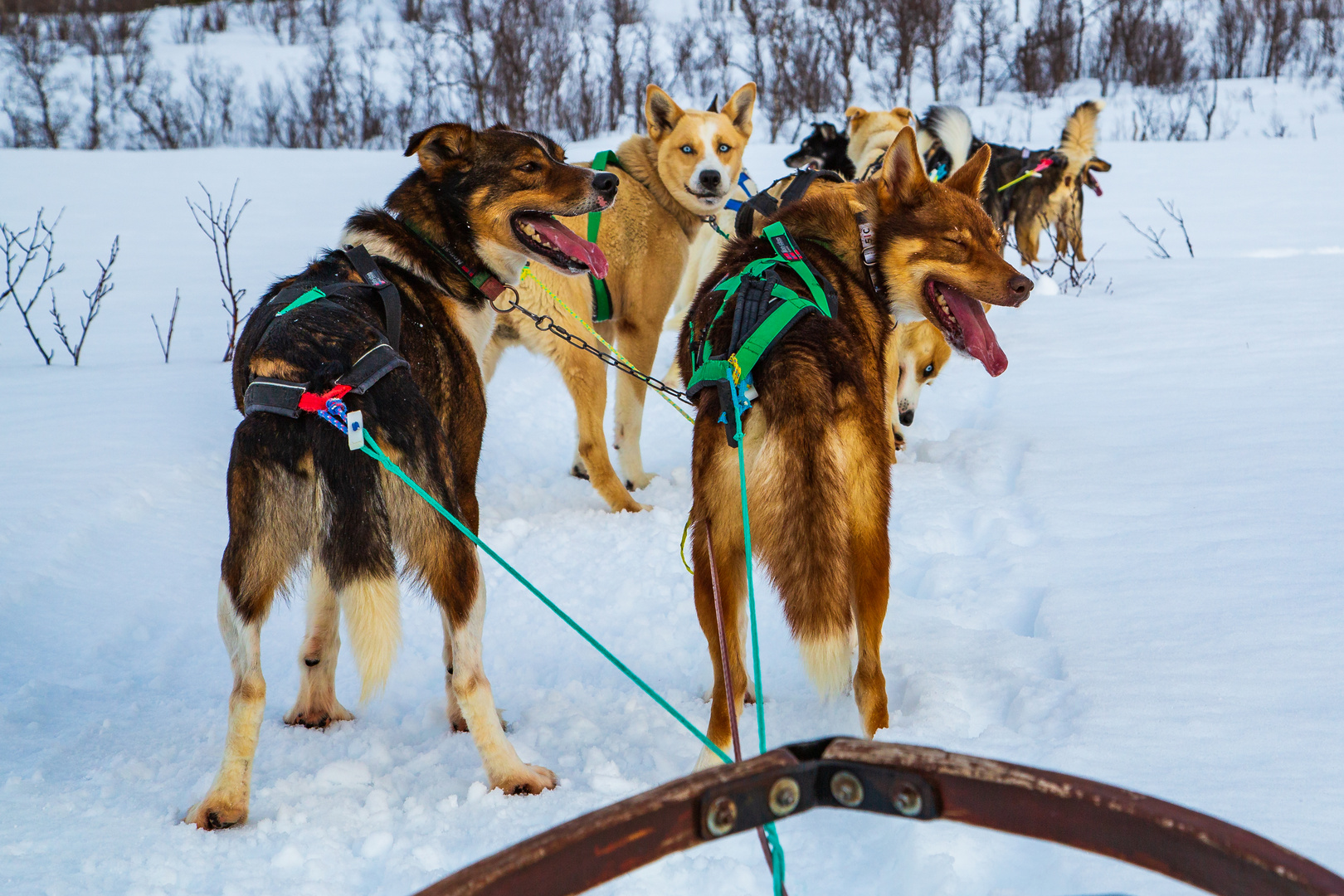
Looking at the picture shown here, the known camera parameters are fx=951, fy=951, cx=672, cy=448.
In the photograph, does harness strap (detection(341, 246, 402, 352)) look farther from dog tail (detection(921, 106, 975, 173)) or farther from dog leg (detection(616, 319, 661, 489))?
dog tail (detection(921, 106, 975, 173))

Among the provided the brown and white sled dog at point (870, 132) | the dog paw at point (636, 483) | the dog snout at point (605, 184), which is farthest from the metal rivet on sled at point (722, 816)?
the brown and white sled dog at point (870, 132)

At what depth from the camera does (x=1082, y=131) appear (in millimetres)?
9617

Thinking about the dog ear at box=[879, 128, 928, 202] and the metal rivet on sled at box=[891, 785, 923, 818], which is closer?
the metal rivet on sled at box=[891, 785, 923, 818]

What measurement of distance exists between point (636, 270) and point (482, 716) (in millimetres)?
2828

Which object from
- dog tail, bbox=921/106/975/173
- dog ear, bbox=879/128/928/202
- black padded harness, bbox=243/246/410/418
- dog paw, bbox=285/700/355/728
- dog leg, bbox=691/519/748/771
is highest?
dog tail, bbox=921/106/975/173

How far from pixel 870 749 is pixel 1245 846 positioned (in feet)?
0.94

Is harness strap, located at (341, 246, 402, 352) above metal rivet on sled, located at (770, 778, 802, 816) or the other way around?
above

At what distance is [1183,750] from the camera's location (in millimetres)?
1821

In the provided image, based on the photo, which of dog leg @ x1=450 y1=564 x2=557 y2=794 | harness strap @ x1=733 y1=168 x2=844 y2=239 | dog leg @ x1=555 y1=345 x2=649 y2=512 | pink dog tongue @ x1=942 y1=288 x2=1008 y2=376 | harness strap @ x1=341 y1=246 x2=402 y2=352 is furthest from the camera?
dog leg @ x1=555 y1=345 x2=649 y2=512

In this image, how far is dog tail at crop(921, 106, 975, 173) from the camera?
7.30 meters

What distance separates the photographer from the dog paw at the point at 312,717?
99.2 inches

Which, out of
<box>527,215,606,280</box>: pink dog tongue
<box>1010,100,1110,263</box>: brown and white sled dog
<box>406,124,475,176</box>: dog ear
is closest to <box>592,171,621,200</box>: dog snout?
<box>527,215,606,280</box>: pink dog tongue

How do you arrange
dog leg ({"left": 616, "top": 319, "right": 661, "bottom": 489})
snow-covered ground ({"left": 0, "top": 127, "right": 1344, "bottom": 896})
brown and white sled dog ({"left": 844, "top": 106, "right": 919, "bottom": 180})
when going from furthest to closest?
1. brown and white sled dog ({"left": 844, "top": 106, "right": 919, "bottom": 180})
2. dog leg ({"left": 616, "top": 319, "right": 661, "bottom": 489})
3. snow-covered ground ({"left": 0, "top": 127, "right": 1344, "bottom": 896})

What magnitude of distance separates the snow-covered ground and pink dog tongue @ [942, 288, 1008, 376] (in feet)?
2.46
